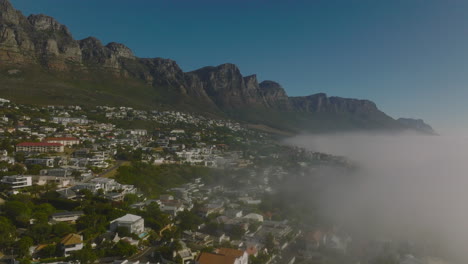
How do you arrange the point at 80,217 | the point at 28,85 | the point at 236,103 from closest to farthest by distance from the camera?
the point at 80,217
the point at 28,85
the point at 236,103

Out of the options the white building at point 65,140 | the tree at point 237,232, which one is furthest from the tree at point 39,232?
the white building at point 65,140

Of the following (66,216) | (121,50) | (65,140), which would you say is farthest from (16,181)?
(121,50)

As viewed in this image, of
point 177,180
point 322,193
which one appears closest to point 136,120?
point 177,180

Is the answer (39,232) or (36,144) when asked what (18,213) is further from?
(36,144)

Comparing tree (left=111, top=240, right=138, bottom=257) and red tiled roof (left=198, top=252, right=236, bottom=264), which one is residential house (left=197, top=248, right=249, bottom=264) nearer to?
red tiled roof (left=198, top=252, right=236, bottom=264)

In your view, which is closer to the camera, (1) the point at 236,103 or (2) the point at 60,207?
(2) the point at 60,207

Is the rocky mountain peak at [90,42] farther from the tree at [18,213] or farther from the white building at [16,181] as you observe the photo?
the tree at [18,213]

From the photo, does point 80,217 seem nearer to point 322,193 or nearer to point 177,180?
point 177,180
